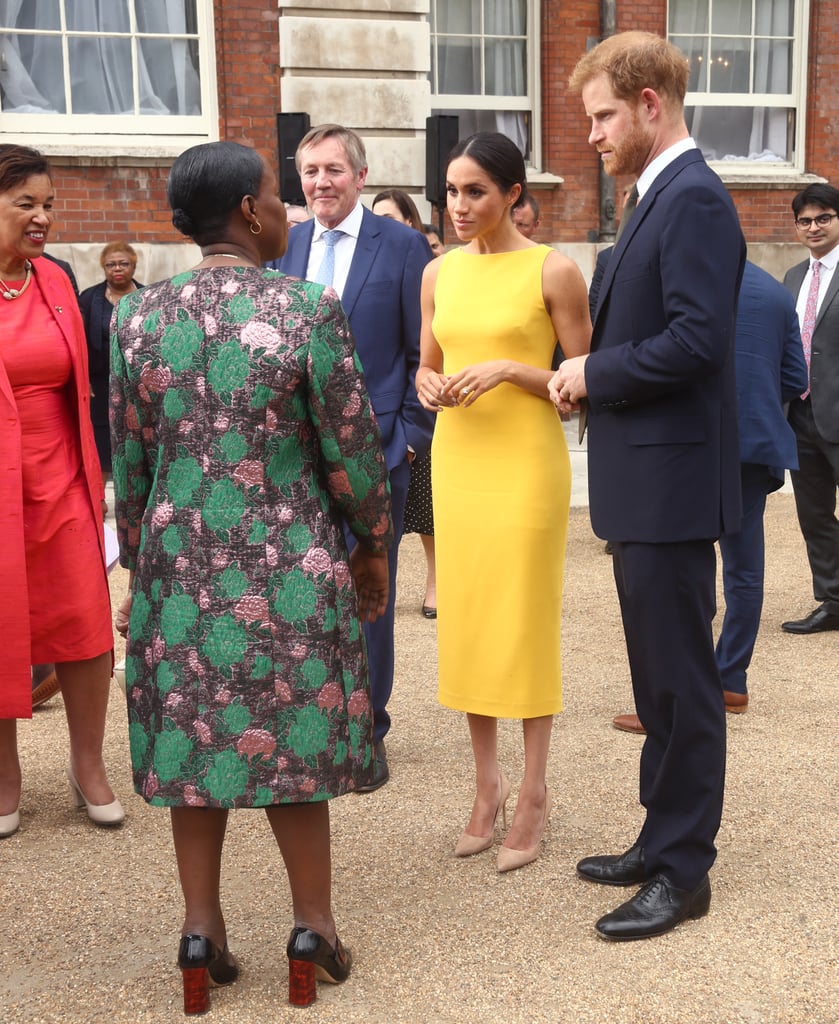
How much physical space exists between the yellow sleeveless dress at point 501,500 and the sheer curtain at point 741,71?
1117 cm

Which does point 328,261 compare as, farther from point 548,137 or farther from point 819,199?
point 548,137

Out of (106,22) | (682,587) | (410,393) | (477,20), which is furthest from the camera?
(477,20)

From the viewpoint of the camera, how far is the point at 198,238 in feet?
9.25

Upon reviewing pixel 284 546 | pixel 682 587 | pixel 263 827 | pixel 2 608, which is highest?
pixel 284 546

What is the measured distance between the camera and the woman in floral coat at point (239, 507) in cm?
270

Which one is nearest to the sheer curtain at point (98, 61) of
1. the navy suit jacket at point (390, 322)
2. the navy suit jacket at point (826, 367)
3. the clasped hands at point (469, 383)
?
the navy suit jacket at point (826, 367)

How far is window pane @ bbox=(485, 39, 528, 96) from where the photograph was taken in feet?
44.0

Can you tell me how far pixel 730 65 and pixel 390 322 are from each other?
36.4 feet

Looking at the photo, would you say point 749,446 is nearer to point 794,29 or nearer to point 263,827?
point 263,827

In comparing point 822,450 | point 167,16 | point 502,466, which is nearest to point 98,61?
point 167,16

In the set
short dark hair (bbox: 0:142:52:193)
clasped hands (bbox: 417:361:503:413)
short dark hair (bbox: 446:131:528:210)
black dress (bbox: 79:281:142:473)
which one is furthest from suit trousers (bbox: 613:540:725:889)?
black dress (bbox: 79:281:142:473)

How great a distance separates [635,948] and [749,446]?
8.00ft

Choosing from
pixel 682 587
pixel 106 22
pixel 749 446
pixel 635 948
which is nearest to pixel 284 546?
pixel 682 587

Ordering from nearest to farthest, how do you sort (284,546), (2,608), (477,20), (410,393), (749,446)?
(284,546) → (2,608) → (410,393) → (749,446) → (477,20)
